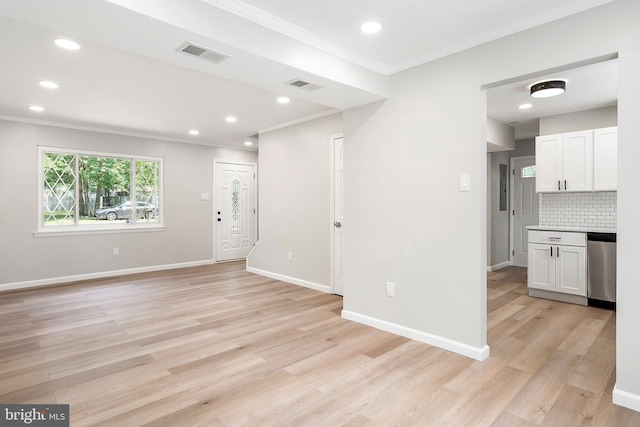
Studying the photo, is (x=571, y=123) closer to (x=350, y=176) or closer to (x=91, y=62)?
(x=350, y=176)

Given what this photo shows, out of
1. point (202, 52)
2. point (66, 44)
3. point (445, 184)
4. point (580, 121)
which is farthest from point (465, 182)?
point (66, 44)

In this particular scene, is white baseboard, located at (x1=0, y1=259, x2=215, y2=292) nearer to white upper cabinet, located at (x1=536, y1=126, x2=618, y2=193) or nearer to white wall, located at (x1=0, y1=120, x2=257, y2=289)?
white wall, located at (x1=0, y1=120, x2=257, y2=289)

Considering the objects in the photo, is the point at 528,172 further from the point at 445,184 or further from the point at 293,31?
the point at 293,31

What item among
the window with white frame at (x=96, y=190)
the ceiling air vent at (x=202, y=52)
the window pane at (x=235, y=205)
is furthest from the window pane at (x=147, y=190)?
the ceiling air vent at (x=202, y=52)

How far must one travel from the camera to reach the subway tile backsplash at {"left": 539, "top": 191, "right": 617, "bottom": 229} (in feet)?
15.1

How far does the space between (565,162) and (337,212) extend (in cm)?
→ 305

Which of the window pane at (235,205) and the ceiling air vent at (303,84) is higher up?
the ceiling air vent at (303,84)

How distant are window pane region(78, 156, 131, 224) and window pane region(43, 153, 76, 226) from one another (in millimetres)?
122

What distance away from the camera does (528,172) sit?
6.80m

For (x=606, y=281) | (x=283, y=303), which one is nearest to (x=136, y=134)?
(x=283, y=303)

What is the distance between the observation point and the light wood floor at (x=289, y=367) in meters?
2.08

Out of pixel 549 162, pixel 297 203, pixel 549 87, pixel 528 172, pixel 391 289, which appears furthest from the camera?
pixel 528 172

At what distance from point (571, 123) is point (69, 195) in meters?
7.63

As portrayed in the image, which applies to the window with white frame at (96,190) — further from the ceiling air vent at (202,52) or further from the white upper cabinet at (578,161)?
the white upper cabinet at (578,161)
